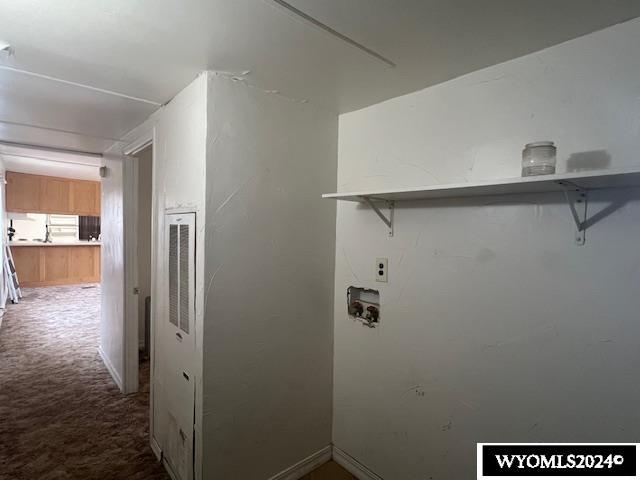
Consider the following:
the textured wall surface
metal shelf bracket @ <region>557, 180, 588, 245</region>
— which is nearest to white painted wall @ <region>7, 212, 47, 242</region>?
the textured wall surface

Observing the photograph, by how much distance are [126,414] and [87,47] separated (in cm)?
258

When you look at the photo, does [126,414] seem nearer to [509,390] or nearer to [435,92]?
[509,390]

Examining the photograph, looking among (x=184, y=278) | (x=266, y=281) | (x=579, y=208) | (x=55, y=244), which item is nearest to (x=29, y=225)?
(x=55, y=244)

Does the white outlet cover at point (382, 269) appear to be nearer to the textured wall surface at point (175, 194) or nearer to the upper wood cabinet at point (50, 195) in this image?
the textured wall surface at point (175, 194)

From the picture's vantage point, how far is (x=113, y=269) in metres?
3.20

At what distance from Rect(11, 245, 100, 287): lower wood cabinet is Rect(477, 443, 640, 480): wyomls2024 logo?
8.43 m

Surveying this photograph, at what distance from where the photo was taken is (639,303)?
1.15 m

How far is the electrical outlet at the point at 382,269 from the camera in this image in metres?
1.93

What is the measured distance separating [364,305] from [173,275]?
116 cm

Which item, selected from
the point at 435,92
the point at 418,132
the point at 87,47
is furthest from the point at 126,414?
the point at 435,92

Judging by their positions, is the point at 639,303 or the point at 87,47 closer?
the point at 639,303

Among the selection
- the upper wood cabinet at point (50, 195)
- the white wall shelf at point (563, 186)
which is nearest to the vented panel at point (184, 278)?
the white wall shelf at point (563, 186)

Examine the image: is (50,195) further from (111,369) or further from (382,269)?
(382,269)

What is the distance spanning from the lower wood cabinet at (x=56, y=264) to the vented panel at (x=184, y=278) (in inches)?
274
